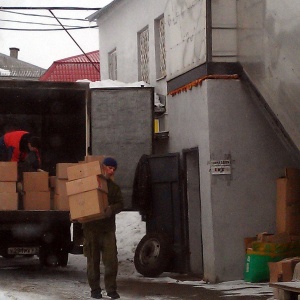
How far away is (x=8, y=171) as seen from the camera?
1344cm

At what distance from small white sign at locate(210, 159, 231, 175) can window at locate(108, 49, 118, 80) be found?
37.2 ft

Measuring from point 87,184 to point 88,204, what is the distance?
0.29m

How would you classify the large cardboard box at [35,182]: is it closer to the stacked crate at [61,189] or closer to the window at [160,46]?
the stacked crate at [61,189]

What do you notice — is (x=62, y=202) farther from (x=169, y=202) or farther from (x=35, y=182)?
(x=169, y=202)

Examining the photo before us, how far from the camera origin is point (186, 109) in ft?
49.3

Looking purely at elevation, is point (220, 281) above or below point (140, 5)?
below

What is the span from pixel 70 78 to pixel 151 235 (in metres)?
20.3

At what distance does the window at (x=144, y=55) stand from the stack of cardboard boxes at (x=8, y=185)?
845cm

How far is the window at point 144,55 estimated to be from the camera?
2173 cm

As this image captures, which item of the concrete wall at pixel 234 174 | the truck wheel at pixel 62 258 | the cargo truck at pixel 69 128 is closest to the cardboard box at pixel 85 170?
the cargo truck at pixel 69 128

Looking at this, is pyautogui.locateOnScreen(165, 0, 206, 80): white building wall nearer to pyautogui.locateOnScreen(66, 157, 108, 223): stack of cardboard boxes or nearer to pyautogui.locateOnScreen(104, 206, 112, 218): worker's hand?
pyautogui.locateOnScreen(66, 157, 108, 223): stack of cardboard boxes

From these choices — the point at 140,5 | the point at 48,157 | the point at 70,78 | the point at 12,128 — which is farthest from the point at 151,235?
the point at 70,78

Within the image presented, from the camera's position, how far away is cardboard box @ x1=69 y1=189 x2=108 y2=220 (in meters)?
11.3

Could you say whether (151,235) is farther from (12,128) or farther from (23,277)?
(12,128)
